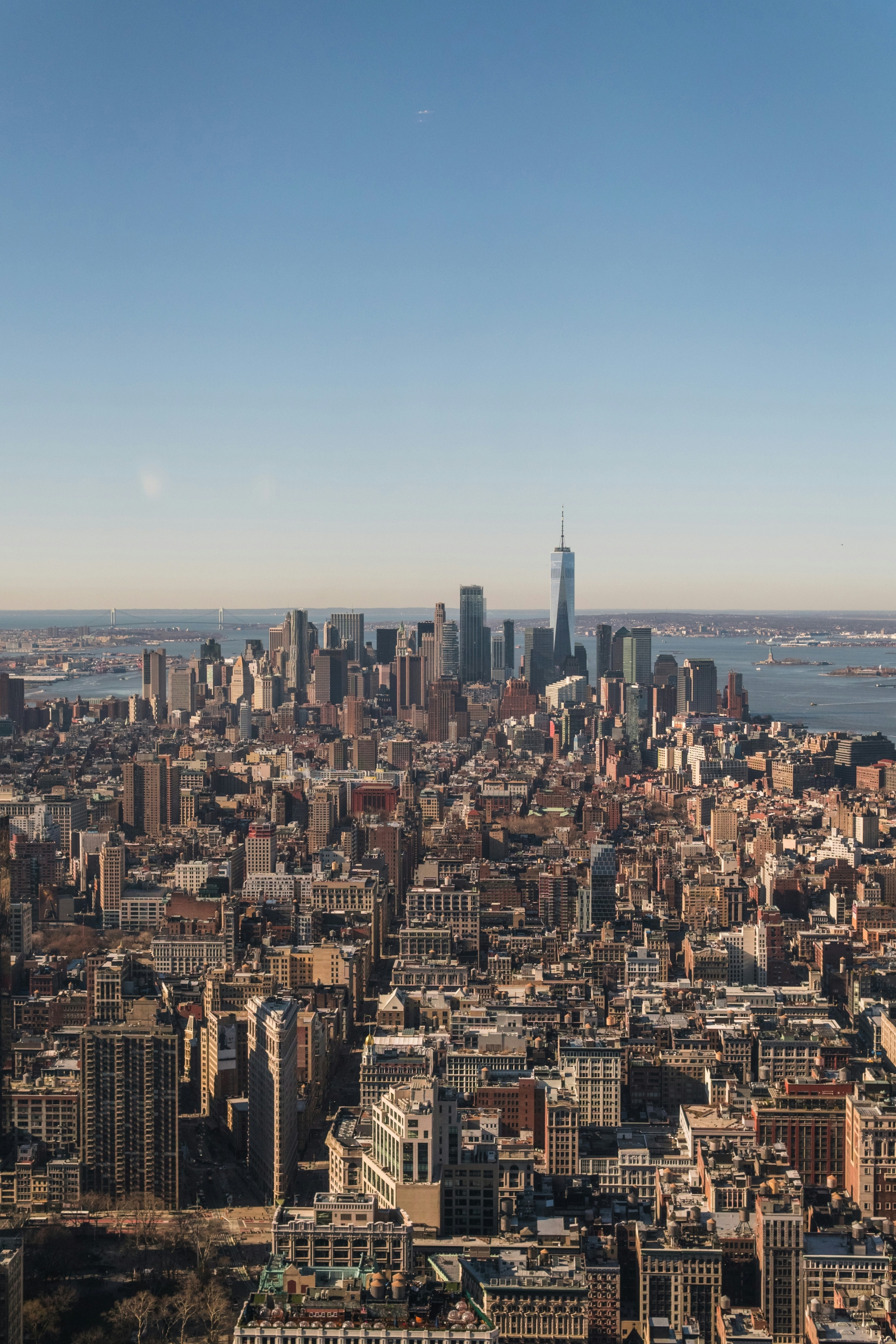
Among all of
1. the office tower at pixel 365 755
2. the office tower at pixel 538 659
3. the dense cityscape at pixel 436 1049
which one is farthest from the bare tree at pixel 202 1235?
the office tower at pixel 538 659

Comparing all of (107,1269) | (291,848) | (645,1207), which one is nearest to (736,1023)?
(645,1207)

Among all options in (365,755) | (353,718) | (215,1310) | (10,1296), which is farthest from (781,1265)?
(353,718)

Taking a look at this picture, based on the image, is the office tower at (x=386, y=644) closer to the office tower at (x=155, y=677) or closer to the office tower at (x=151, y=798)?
the office tower at (x=155, y=677)

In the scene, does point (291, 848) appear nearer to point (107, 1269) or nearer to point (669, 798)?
point (669, 798)

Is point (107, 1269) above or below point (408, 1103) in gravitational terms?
below

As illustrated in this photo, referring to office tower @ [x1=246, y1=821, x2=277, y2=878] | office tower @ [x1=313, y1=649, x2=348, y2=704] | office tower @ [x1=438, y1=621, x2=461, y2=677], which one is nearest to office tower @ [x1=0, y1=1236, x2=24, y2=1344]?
office tower @ [x1=246, y1=821, x2=277, y2=878]
